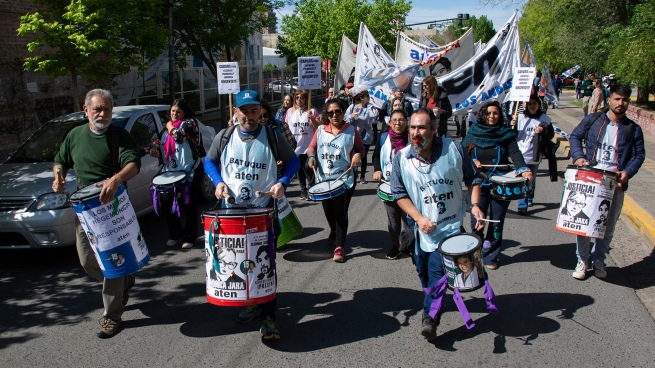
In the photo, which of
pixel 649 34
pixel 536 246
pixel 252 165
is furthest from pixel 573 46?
pixel 252 165

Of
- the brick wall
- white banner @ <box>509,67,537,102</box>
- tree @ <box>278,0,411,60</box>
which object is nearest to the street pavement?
white banner @ <box>509,67,537,102</box>

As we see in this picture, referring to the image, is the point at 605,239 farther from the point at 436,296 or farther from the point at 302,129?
the point at 302,129

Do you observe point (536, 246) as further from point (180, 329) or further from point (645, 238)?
point (180, 329)

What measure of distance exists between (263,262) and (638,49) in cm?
1732

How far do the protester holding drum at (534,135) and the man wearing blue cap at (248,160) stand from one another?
170 inches

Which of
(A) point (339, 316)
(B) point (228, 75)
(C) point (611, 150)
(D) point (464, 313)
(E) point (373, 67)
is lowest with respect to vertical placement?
(A) point (339, 316)

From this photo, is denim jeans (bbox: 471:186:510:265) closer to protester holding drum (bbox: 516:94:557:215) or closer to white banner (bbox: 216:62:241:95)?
protester holding drum (bbox: 516:94:557:215)

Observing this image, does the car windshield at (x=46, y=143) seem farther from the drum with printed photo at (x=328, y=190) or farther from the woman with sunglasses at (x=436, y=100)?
the woman with sunglasses at (x=436, y=100)

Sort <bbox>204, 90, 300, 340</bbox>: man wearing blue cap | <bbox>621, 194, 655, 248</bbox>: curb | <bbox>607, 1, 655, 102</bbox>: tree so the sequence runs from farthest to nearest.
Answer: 1. <bbox>607, 1, 655, 102</bbox>: tree
2. <bbox>621, 194, 655, 248</bbox>: curb
3. <bbox>204, 90, 300, 340</bbox>: man wearing blue cap

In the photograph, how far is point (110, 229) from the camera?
14.9 ft

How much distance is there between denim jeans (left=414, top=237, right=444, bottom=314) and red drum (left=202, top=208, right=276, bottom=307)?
1189 millimetres

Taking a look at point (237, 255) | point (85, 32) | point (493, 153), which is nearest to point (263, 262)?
point (237, 255)

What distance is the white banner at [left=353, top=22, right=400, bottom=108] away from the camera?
1205 centimetres

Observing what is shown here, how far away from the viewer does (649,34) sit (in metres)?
17.5
